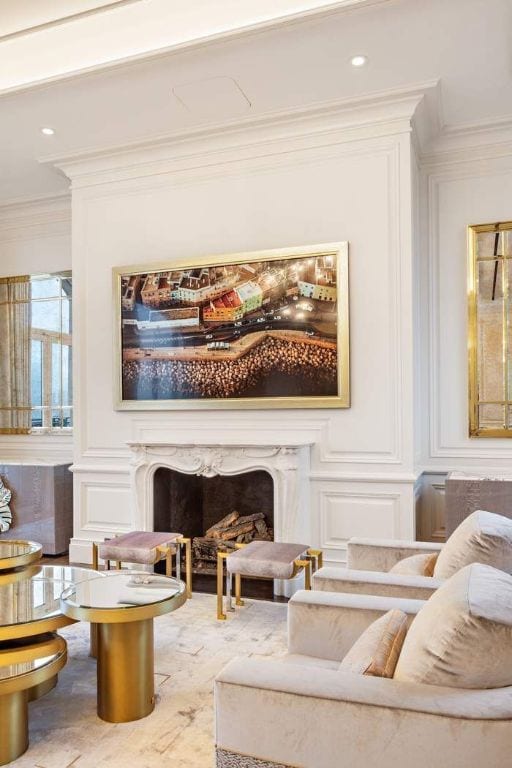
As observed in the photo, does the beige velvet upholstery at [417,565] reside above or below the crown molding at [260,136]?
below

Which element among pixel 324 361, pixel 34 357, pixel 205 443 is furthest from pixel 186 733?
pixel 34 357

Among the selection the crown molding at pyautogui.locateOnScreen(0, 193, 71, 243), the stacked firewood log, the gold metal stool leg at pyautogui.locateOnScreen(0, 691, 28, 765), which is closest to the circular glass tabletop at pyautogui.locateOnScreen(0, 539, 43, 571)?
the gold metal stool leg at pyautogui.locateOnScreen(0, 691, 28, 765)

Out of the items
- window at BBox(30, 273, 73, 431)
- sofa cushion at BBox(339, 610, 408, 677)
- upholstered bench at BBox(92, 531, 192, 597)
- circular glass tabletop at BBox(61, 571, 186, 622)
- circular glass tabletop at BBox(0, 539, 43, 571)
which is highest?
window at BBox(30, 273, 73, 431)

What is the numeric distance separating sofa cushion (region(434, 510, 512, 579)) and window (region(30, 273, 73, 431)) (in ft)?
12.2

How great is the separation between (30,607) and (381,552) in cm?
146

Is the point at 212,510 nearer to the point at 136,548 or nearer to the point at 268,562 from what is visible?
the point at 136,548

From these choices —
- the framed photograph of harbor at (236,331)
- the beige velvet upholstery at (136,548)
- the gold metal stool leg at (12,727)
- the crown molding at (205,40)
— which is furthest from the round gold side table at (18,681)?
the crown molding at (205,40)

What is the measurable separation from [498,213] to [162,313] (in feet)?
7.65

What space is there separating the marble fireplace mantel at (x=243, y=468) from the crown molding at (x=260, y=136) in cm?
193

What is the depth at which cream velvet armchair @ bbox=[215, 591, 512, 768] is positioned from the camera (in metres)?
1.17

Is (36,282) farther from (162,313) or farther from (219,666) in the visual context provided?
(219,666)

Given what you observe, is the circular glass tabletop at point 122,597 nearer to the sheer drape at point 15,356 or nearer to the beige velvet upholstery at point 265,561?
the beige velvet upholstery at point 265,561

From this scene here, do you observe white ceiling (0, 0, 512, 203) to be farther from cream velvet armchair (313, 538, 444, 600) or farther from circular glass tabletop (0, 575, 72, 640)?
circular glass tabletop (0, 575, 72, 640)

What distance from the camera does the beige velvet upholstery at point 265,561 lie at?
9.62ft
